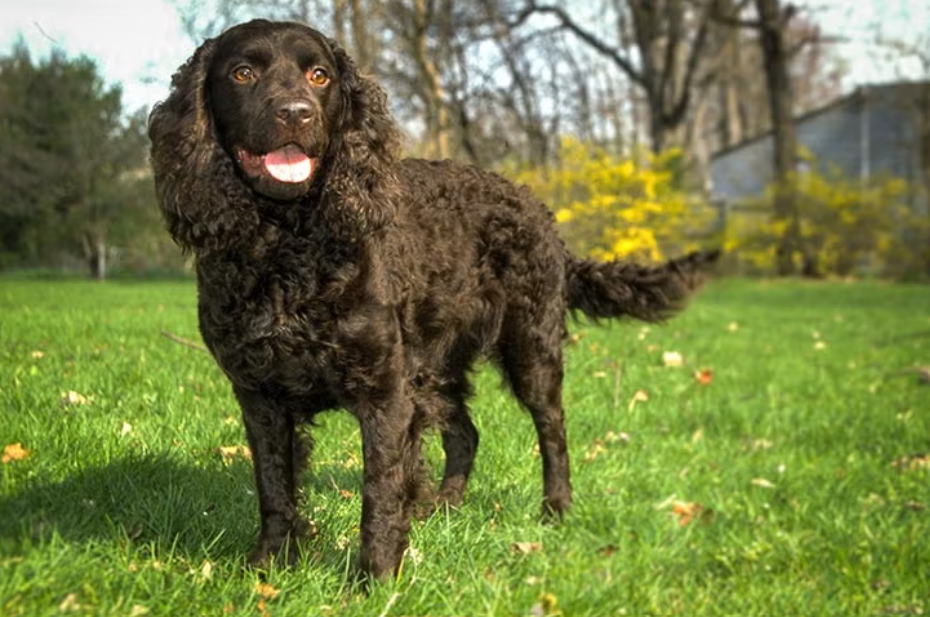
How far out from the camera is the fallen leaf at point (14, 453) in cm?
333

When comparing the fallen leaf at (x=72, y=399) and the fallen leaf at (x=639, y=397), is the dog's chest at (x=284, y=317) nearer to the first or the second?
the fallen leaf at (x=72, y=399)

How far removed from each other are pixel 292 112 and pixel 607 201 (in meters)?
16.3

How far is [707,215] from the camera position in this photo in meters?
25.8

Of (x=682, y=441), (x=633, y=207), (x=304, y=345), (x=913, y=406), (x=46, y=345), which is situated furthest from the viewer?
(x=633, y=207)

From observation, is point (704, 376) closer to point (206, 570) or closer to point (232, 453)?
point (232, 453)

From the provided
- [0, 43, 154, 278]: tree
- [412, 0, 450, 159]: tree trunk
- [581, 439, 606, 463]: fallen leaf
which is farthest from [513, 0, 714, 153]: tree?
[581, 439, 606, 463]: fallen leaf

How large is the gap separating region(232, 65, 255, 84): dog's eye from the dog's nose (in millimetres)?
254

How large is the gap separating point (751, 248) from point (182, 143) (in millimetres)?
25944

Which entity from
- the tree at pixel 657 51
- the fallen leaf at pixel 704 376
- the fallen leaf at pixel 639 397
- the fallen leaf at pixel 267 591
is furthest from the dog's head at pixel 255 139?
the tree at pixel 657 51

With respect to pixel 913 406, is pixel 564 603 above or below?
above

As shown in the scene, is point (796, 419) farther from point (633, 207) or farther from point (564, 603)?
point (633, 207)

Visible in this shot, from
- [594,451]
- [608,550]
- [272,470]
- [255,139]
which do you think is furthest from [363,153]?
[594,451]

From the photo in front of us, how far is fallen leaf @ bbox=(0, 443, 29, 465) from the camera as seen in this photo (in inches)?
131

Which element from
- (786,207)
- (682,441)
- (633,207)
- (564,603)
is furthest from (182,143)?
(786,207)
